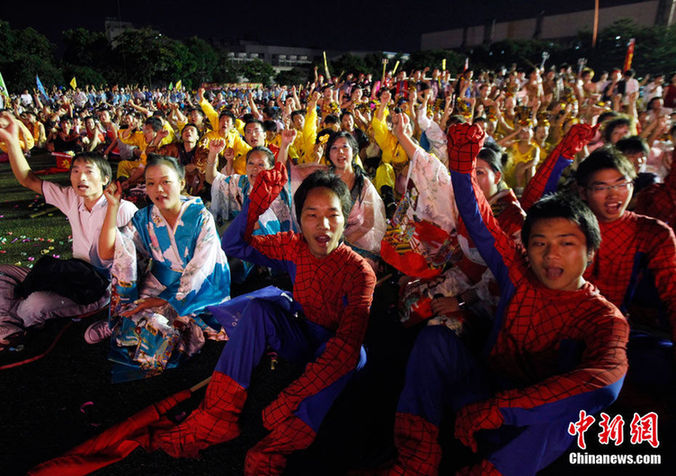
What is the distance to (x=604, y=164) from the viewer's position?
241cm

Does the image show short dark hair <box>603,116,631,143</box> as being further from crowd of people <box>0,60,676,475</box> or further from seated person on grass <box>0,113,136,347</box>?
seated person on grass <box>0,113,136,347</box>

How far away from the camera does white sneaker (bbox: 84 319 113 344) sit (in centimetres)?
310

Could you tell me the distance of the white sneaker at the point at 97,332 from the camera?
3.10 m

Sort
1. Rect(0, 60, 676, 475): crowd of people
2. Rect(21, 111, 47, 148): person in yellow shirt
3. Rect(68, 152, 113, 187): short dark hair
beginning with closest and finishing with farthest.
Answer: Rect(0, 60, 676, 475): crowd of people → Rect(68, 152, 113, 187): short dark hair → Rect(21, 111, 47, 148): person in yellow shirt

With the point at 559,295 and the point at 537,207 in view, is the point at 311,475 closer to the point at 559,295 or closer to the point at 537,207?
the point at 559,295

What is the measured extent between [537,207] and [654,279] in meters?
0.96

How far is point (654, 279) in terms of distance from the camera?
227cm

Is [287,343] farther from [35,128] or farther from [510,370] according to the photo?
[35,128]

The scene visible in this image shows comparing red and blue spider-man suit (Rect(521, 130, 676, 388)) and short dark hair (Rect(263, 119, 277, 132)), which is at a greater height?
short dark hair (Rect(263, 119, 277, 132))

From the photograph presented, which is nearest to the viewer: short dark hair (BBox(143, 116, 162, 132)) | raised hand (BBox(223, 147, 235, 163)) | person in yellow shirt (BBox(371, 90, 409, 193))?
person in yellow shirt (BBox(371, 90, 409, 193))

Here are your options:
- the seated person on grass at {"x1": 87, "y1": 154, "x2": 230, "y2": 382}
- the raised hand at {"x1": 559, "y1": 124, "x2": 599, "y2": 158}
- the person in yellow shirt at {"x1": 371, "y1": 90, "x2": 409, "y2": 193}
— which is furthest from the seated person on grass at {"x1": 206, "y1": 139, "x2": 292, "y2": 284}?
the raised hand at {"x1": 559, "y1": 124, "x2": 599, "y2": 158}

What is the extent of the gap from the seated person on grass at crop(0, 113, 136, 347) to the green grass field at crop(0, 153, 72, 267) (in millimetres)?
1599

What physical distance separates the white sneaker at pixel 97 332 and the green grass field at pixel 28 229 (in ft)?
6.70

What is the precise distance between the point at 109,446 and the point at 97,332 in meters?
1.21
